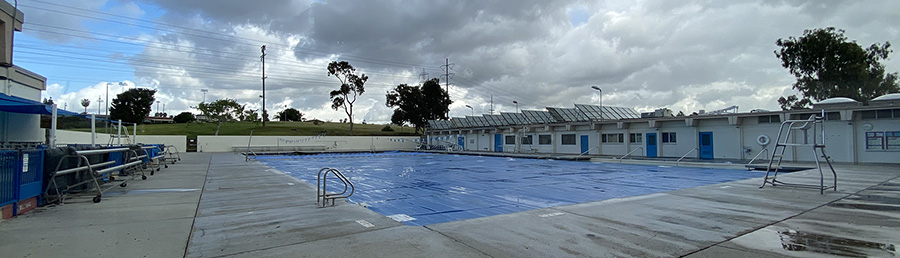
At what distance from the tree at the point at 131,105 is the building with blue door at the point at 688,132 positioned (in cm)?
6203

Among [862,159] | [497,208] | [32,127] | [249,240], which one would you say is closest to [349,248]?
[249,240]

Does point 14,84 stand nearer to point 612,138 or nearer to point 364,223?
point 364,223

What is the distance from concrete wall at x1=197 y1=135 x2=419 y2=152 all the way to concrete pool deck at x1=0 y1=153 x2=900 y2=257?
33.3 m

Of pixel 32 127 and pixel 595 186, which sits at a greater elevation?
pixel 32 127

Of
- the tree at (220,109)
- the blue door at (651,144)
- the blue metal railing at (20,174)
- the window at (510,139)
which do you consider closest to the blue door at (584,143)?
the blue door at (651,144)

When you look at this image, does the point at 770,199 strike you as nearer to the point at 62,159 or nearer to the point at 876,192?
the point at 876,192

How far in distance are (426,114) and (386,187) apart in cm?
4686

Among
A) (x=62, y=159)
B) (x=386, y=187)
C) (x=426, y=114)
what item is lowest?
(x=386, y=187)

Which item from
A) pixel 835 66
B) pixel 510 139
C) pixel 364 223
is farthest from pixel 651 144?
pixel 364 223

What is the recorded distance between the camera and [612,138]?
95.5 feet

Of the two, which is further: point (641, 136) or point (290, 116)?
point (290, 116)

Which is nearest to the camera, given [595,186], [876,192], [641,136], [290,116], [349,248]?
[349,248]

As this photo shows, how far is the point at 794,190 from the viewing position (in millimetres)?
9969

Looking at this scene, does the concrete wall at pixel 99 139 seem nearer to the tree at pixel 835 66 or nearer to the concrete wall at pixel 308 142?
the concrete wall at pixel 308 142
